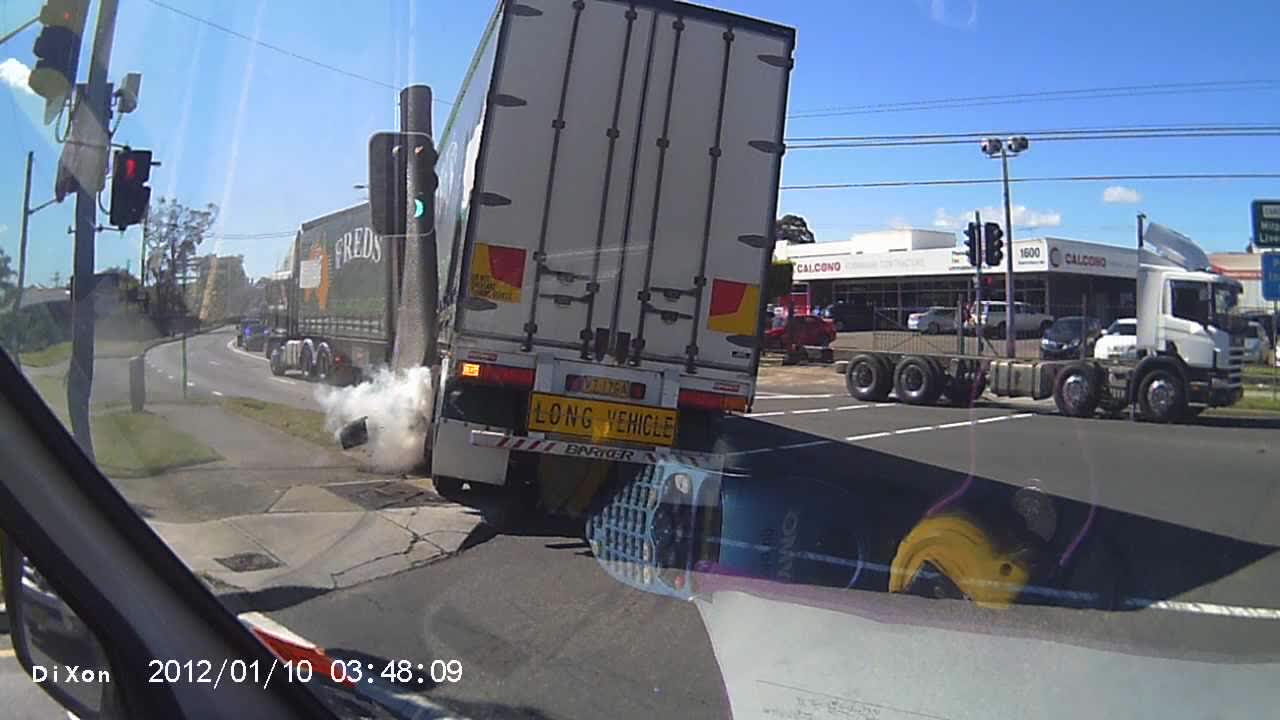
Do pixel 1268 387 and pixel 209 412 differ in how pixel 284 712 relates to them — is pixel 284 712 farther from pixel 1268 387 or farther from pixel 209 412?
pixel 1268 387

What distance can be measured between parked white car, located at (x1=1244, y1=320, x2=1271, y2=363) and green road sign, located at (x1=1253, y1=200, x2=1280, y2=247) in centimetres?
1178

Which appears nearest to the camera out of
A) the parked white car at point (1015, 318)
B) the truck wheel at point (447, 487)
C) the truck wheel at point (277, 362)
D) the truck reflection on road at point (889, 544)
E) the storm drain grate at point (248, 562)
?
the storm drain grate at point (248, 562)

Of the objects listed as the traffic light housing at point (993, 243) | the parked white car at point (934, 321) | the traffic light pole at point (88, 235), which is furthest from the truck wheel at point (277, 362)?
the parked white car at point (934, 321)

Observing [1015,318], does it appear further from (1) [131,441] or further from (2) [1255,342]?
(1) [131,441]

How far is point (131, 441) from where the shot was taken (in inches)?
141

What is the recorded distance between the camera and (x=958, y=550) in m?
6.83

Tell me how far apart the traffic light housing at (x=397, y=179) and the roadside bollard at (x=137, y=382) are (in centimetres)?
287

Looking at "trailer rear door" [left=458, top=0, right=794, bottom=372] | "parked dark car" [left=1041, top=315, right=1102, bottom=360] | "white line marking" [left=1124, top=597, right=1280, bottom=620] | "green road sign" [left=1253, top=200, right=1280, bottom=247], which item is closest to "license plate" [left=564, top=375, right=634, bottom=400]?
"trailer rear door" [left=458, top=0, right=794, bottom=372]

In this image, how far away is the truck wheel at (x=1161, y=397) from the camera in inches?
627

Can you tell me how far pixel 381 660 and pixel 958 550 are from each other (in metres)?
4.46

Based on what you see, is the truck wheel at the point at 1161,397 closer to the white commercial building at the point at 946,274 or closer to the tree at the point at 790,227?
the white commercial building at the point at 946,274

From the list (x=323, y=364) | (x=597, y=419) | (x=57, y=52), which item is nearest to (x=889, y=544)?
(x=597, y=419)

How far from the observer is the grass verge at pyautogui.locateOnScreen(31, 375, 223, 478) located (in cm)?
234

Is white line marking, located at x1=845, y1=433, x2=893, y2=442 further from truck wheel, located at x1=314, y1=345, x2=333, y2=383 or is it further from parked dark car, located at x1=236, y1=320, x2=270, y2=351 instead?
parked dark car, located at x1=236, y1=320, x2=270, y2=351
